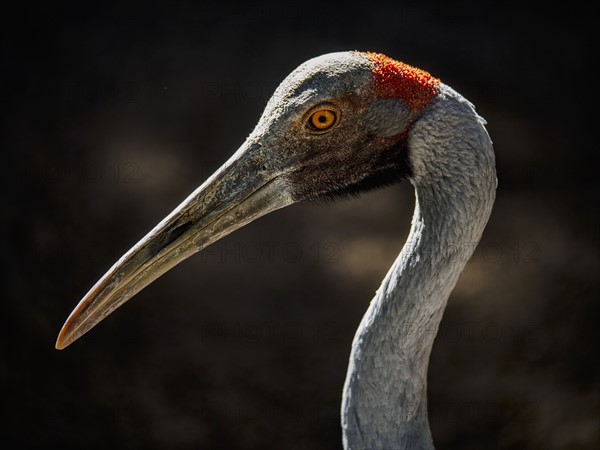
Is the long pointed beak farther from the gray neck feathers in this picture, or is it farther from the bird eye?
the gray neck feathers

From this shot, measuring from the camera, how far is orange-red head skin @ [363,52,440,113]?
1.58 meters

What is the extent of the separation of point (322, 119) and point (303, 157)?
0.29 feet

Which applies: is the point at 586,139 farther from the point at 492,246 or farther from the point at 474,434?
the point at 474,434

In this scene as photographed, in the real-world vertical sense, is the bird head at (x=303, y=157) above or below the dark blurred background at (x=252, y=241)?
below

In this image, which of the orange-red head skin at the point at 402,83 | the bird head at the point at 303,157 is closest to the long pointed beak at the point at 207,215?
the bird head at the point at 303,157

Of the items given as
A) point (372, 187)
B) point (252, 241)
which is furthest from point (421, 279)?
point (252, 241)

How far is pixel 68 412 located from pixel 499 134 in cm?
209

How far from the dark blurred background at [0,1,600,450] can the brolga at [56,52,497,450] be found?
1.59 m

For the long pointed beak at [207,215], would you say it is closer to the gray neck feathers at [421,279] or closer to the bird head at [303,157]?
the bird head at [303,157]

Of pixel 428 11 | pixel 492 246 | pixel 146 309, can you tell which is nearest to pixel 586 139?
pixel 492 246

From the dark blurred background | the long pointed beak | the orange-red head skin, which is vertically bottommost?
the long pointed beak

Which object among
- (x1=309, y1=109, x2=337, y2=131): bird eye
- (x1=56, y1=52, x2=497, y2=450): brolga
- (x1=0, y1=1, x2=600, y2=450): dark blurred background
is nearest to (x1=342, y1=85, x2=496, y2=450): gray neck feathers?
(x1=56, y1=52, x2=497, y2=450): brolga

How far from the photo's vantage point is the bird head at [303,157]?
5.17ft

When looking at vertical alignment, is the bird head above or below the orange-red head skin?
below
